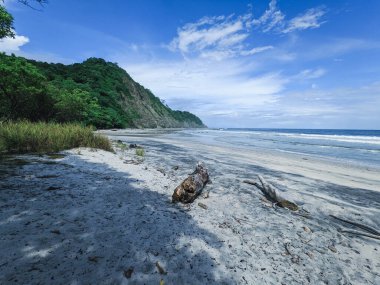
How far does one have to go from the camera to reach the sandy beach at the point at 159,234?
8.82 feet

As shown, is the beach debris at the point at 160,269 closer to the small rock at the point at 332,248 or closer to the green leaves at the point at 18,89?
the small rock at the point at 332,248

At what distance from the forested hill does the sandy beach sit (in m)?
10.8

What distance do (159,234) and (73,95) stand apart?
2649 cm

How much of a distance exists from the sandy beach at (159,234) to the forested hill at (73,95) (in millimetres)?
10821

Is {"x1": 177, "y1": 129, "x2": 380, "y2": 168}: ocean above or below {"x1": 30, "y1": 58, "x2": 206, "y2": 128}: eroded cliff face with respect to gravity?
below

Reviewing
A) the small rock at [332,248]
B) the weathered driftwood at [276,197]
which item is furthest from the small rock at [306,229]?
the weathered driftwood at [276,197]

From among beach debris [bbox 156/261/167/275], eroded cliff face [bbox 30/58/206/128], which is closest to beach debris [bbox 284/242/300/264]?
beach debris [bbox 156/261/167/275]

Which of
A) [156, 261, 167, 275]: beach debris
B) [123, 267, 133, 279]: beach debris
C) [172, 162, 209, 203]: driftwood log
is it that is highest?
[172, 162, 209, 203]: driftwood log

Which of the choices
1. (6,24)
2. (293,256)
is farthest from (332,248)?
(6,24)

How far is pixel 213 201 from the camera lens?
5.21 meters

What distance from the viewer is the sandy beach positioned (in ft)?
8.82

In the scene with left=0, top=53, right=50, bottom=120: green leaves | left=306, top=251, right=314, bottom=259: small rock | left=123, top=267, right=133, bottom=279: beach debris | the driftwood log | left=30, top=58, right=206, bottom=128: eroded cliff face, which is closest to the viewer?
left=123, top=267, right=133, bottom=279: beach debris

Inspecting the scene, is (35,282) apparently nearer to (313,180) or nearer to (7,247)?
(7,247)

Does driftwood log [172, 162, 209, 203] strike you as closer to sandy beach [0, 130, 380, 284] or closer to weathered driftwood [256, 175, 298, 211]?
sandy beach [0, 130, 380, 284]
